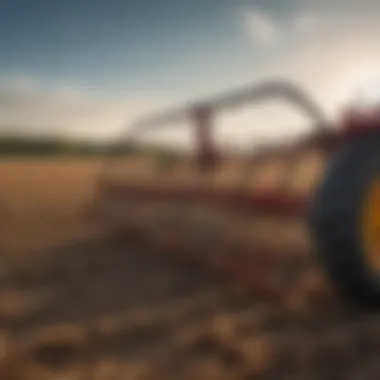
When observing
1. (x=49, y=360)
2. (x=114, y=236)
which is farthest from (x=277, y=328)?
(x=114, y=236)

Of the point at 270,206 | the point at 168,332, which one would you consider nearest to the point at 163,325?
the point at 168,332

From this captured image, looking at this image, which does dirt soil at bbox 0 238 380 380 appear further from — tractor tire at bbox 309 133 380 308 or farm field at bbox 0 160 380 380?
tractor tire at bbox 309 133 380 308

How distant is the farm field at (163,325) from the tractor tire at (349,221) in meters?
0.17

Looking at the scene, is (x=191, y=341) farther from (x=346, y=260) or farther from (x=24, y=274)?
(x=24, y=274)

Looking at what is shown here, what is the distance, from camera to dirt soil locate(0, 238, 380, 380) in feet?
6.68

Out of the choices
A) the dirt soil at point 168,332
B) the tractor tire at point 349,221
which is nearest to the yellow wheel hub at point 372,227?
the tractor tire at point 349,221

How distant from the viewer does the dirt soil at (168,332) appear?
6.68 ft

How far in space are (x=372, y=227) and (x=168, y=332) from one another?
946 mm

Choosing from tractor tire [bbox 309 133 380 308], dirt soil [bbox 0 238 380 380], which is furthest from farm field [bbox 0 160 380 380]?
tractor tire [bbox 309 133 380 308]

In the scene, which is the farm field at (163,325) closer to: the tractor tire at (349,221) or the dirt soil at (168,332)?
the dirt soil at (168,332)

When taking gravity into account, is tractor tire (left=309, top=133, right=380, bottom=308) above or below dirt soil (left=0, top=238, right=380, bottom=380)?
above

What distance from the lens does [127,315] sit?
2672 mm

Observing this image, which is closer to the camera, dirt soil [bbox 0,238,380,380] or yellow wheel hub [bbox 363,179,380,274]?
dirt soil [bbox 0,238,380,380]

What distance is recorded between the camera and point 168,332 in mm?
2443
